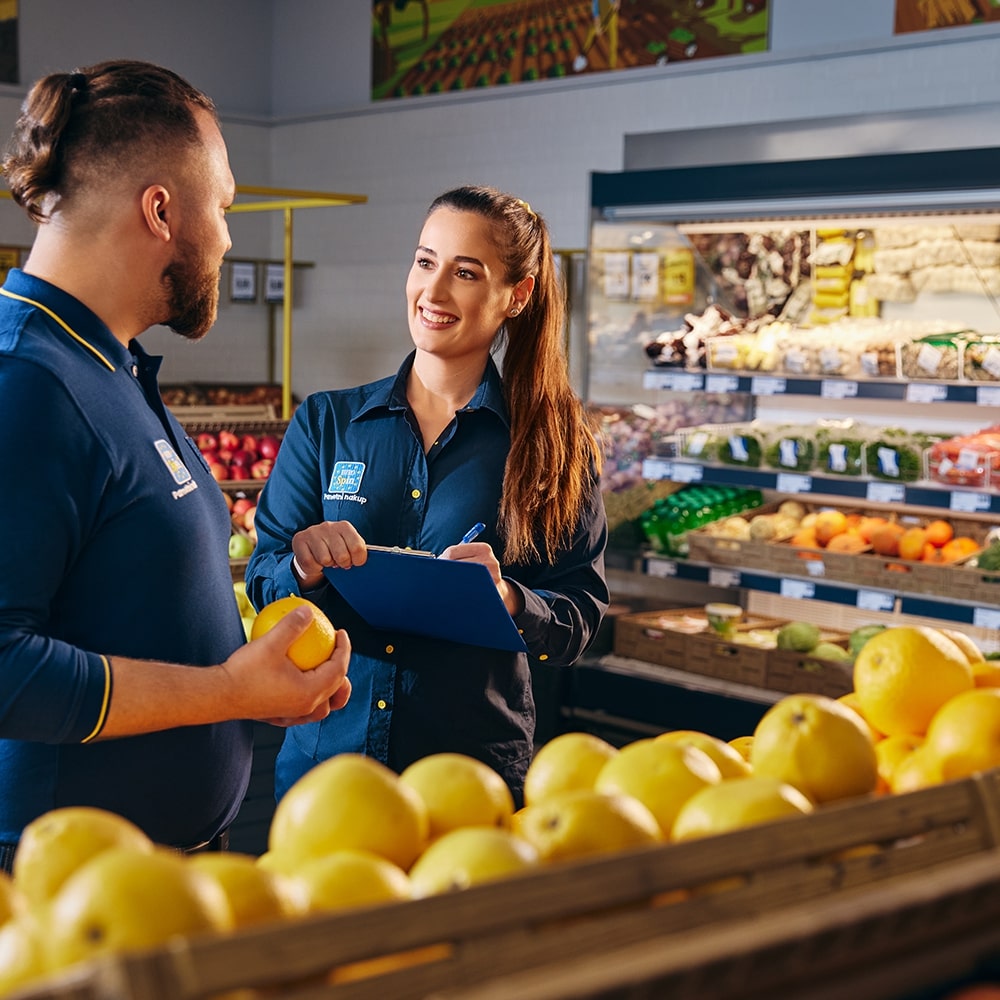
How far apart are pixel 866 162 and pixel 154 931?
4187 mm

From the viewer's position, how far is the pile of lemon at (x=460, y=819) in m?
0.81

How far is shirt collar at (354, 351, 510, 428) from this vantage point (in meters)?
2.54

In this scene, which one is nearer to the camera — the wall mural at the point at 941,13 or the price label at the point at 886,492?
the price label at the point at 886,492

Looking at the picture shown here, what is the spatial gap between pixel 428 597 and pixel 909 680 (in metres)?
0.90

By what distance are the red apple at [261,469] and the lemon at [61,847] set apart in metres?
4.86

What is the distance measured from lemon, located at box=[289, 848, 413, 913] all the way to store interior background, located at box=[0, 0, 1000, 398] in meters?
4.52

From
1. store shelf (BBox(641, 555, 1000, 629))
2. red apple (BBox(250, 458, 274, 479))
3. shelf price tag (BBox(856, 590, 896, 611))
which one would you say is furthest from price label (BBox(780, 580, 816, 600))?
red apple (BBox(250, 458, 274, 479))

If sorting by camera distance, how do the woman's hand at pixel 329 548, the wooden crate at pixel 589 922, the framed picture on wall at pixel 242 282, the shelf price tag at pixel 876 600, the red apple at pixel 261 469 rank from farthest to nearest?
the framed picture on wall at pixel 242 282
the red apple at pixel 261 469
the shelf price tag at pixel 876 600
the woman's hand at pixel 329 548
the wooden crate at pixel 589 922

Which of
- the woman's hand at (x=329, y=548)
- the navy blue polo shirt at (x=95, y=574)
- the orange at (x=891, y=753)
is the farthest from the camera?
the woman's hand at (x=329, y=548)

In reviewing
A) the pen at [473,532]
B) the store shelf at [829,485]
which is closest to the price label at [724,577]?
the store shelf at [829,485]

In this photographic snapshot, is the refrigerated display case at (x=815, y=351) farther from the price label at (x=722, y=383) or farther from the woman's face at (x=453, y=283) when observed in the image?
the woman's face at (x=453, y=283)

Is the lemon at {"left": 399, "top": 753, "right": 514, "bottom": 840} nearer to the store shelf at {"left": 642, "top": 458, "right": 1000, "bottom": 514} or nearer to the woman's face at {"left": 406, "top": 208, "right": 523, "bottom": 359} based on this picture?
the woman's face at {"left": 406, "top": 208, "right": 523, "bottom": 359}

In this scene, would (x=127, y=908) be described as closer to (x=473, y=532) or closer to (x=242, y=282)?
(x=473, y=532)

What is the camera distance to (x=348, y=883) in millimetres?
930
